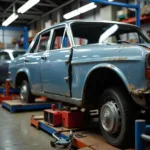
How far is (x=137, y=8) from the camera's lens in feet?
27.6

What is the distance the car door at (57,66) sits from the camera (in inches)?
160

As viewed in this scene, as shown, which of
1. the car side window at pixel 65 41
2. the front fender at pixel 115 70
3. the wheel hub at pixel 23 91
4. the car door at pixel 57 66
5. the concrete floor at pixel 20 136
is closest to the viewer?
the front fender at pixel 115 70

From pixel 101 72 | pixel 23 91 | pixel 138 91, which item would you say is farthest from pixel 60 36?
pixel 138 91

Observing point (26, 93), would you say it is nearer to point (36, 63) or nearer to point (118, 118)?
point (36, 63)

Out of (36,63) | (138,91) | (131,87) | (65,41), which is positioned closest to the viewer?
(138,91)

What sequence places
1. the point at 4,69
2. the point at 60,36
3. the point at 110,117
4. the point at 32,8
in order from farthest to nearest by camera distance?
1. the point at 32,8
2. the point at 4,69
3. the point at 60,36
4. the point at 110,117

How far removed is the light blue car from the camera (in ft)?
9.15

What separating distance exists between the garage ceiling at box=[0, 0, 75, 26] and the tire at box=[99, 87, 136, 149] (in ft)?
43.1

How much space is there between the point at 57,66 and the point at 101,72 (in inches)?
43.3

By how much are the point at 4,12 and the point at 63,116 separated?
52.6ft

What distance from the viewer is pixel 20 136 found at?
414cm

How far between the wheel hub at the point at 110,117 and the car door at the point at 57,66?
893 millimetres

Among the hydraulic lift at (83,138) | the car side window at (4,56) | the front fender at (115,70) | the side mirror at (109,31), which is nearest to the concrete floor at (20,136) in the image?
the hydraulic lift at (83,138)

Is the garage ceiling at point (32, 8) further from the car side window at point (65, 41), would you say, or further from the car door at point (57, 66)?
the car side window at point (65, 41)
